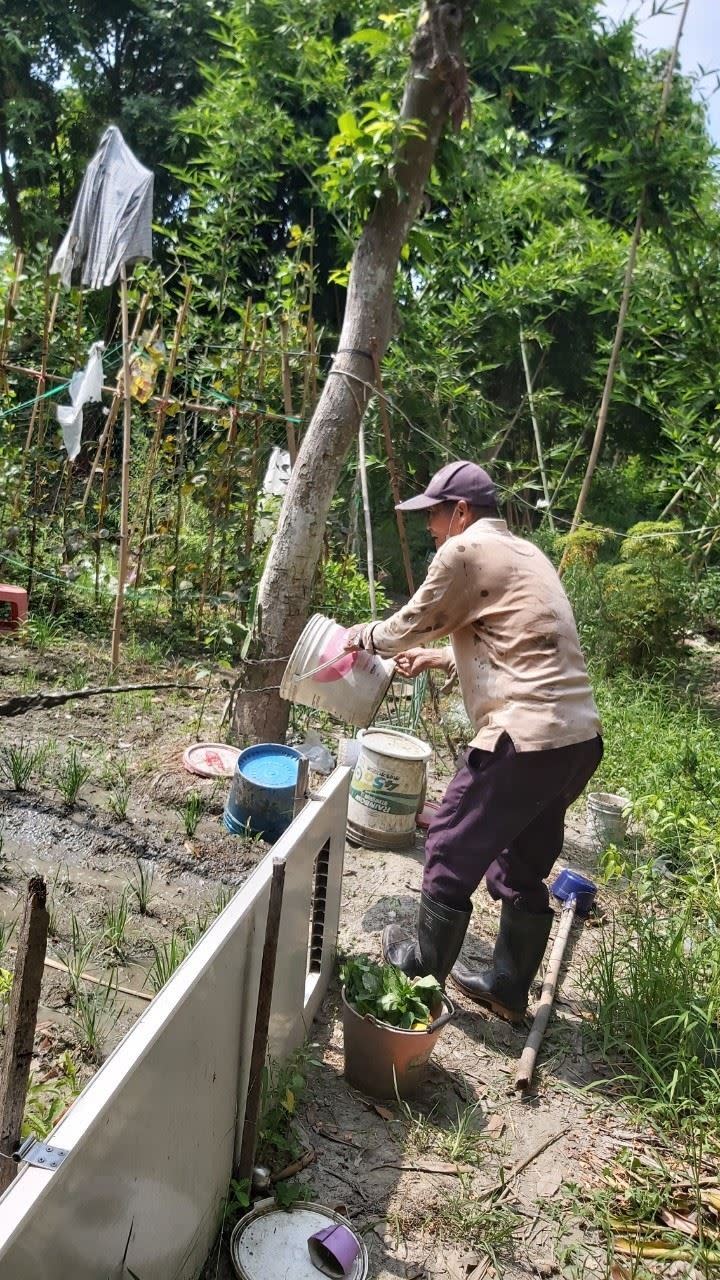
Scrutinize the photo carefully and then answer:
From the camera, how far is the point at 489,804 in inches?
106

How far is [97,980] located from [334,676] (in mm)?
1262

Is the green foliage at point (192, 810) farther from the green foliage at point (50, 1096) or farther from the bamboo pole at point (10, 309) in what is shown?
the bamboo pole at point (10, 309)

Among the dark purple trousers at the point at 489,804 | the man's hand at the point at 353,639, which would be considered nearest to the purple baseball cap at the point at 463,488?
the man's hand at the point at 353,639

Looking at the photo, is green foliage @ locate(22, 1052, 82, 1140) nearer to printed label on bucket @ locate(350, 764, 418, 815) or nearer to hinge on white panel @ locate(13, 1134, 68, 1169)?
hinge on white panel @ locate(13, 1134, 68, 1169)

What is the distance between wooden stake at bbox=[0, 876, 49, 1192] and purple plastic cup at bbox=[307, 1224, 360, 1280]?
3.27 feet

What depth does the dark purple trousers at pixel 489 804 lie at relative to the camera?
8.81 feet

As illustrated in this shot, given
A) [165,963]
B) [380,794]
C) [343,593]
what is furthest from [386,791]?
[343,593]

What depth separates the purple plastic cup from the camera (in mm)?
1886

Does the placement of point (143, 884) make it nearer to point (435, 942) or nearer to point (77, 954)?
point (77, 954)

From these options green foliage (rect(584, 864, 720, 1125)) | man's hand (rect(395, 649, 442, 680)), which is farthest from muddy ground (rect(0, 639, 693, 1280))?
man's hand (rect(395, 649, 442, 680))

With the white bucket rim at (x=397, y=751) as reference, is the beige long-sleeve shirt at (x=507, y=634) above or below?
above

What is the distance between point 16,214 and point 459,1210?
45.4 feet

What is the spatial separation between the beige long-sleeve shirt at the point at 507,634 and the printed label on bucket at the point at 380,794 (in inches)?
43.3

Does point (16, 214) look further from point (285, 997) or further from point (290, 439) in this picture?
point (285, 997)
